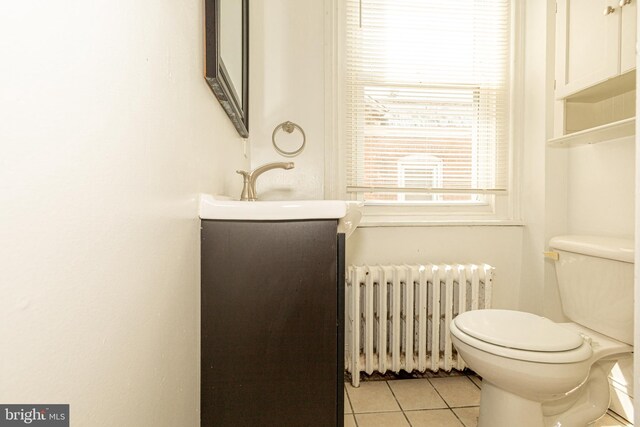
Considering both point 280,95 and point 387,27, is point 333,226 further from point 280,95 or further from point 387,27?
point 387,27

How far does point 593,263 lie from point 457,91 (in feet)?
3.52

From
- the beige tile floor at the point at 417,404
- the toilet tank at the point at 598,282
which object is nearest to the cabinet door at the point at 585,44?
the toilet tank at the point at 598,282

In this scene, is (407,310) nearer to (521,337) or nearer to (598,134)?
(521,337)

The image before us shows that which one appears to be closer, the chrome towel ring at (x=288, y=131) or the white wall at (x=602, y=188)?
the white wall at (x=602, y=188)

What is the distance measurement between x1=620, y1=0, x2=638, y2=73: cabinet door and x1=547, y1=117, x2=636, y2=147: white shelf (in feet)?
0.62

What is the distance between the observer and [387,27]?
6.14 ft

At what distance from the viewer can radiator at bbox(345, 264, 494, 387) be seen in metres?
1.70

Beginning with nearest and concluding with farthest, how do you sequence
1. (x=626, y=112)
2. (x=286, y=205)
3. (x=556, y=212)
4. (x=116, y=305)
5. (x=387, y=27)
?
(x=116, y=305)
(x=286, y=205)
(x=626, y=112)
(x=556, y=212)
(x=387, y=27)

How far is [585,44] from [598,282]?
0.95 m

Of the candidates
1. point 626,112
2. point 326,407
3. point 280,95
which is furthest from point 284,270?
point 626,112

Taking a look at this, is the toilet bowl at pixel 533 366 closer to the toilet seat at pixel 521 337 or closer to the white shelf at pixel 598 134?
the toilet seat at pixel 521 337

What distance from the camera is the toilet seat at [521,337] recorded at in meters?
1.07

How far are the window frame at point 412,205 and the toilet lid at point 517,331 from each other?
66 cm

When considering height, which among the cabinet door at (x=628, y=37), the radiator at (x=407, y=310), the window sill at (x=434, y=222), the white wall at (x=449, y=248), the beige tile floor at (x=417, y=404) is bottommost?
the beige tile floor at (x=417, y=404)
